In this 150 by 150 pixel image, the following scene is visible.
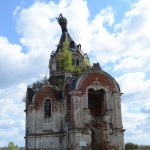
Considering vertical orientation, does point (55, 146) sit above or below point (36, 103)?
below

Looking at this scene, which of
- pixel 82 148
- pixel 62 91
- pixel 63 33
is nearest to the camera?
pixel 82 148

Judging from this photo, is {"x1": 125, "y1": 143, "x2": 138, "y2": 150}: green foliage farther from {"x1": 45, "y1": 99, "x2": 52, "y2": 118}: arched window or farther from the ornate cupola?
{"x1": 45, "y1": 99, "x2": 52, "y2": 118}: arched window

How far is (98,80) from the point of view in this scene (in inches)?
1253

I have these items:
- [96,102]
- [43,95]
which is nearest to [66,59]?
[43,95]

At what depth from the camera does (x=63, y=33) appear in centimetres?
4316

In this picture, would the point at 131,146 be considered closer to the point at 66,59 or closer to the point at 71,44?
the point at 71,44

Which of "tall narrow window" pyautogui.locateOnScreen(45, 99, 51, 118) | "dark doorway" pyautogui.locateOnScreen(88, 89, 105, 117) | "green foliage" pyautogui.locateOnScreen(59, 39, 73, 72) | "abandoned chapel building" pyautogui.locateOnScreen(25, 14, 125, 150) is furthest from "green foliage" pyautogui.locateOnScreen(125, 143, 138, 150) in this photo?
"tall narrow window" pyautogui.locateOnScreen(45, 99, 51, 118)

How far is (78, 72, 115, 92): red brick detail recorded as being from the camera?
1228 inches

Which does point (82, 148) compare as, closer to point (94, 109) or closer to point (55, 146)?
point (55, 146)

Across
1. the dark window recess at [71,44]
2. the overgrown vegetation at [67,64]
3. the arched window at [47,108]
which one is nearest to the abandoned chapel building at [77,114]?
the arched window at [47,108]

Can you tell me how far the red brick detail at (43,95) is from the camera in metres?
33.7

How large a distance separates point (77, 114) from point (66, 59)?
32.9 feet

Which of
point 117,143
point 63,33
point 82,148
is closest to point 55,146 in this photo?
point 82,148

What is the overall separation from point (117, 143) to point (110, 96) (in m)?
4.32
